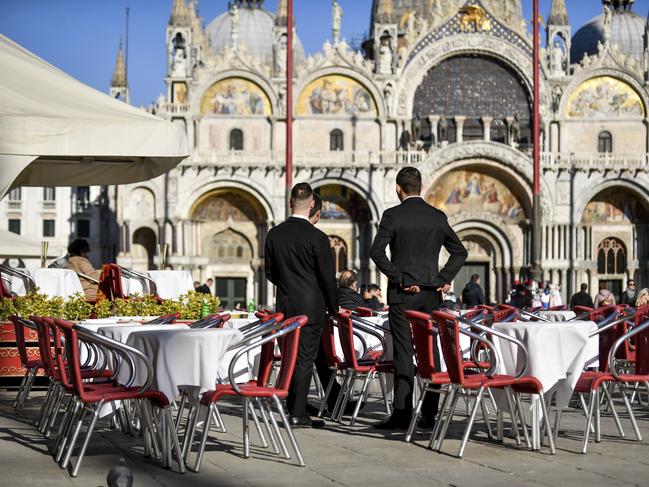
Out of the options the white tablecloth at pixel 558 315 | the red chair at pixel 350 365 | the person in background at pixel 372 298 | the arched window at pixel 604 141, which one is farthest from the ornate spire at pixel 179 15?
the red chair at pixel 350 365

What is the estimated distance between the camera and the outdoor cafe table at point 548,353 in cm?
834

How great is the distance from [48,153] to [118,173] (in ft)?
8.34

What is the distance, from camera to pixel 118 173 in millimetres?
11930

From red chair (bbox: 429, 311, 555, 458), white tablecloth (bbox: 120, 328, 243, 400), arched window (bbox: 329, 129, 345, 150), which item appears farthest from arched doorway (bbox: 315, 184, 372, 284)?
white tablecloth (bbox: 120, 328, 243, 400)

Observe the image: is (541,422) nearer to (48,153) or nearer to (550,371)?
(550,371)

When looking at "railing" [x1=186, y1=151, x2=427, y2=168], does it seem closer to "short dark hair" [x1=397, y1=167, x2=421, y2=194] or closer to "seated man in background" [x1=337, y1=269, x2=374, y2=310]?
"seated man in background" [x1=337, y1=269, x2=374, y2=310]

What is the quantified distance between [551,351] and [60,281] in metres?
8.06

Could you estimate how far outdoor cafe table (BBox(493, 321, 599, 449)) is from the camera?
8.34 m

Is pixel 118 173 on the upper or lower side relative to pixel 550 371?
upper

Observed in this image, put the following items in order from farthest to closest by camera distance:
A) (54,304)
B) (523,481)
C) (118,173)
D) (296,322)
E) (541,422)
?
(54,304) → (118,173) → (541,422) → (296,322) → (523,481)

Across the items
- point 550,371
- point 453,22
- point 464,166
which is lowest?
point 550,371

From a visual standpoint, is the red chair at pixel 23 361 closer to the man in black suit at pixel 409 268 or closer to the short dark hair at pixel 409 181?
the man in black suit at pixel 409 268

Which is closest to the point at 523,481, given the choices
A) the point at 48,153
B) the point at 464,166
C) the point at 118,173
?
the point at 48,153

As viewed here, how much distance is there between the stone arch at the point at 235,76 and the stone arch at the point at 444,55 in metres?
4.63
